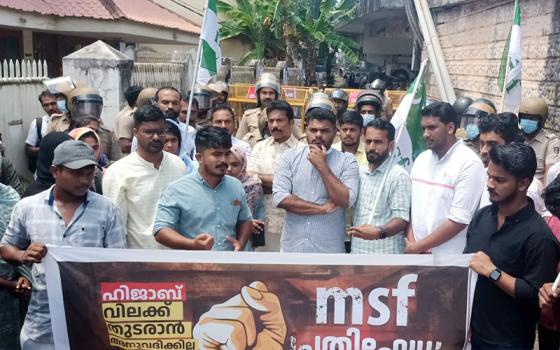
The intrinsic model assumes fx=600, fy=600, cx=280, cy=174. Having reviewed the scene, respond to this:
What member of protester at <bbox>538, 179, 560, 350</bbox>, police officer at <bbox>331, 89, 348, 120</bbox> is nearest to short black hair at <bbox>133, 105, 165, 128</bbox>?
protester at <bbox>538, 179, 560, 350</bbox>

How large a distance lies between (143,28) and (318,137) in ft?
38.7

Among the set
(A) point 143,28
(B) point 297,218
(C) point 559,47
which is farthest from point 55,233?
(A) point 143,28

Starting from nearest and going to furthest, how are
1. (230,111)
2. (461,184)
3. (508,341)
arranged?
(508,341)
(461,184)
(230,111)

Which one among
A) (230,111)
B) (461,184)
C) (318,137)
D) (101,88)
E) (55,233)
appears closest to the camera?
(55,233)

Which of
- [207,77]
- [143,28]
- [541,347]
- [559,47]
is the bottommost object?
[541,347]

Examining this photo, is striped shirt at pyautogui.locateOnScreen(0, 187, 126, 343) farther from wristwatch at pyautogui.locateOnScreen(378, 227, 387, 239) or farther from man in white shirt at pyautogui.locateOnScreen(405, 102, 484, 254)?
man in white shirt at pyautogui.locateOnScreen(405, 102, 484, 254)

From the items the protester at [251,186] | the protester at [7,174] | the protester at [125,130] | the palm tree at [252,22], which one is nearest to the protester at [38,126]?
the protester at [125,130]

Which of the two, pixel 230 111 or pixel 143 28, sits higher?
pixel 143 28

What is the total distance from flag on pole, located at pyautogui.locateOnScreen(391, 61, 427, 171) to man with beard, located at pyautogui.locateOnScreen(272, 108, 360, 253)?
Answer: 0.58m

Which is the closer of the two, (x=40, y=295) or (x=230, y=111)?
(x=40, y=295)

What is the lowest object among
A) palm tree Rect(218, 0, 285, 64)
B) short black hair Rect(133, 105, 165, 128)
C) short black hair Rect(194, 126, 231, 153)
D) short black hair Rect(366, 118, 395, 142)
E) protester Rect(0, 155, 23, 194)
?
protester Rect(0, 155, 23, 194)

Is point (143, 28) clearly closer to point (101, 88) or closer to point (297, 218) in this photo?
point (101, 88)

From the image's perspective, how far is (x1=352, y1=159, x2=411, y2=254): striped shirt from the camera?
4.02m

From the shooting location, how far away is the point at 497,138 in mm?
4223
